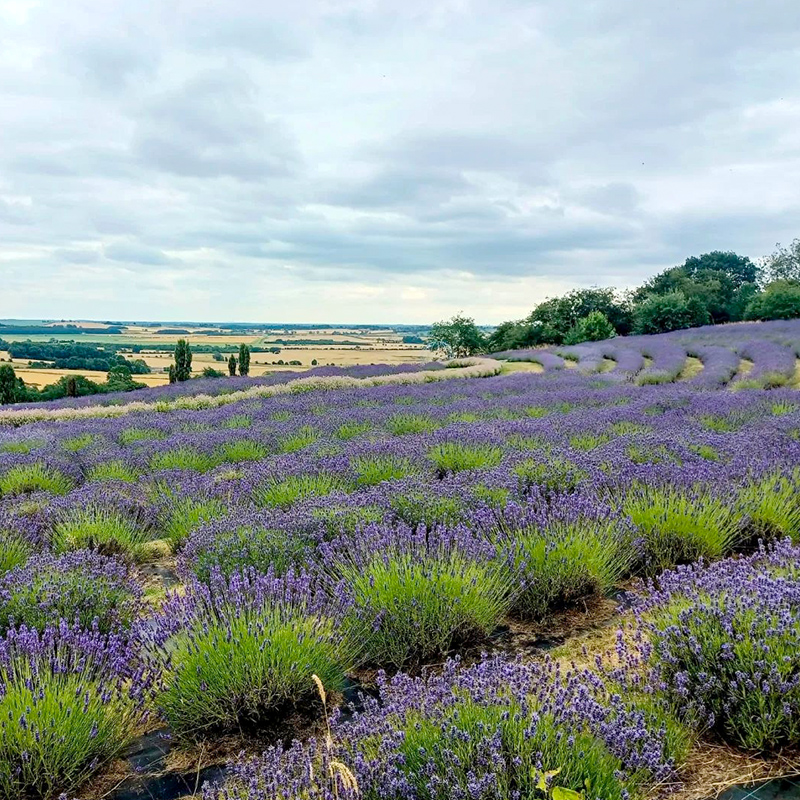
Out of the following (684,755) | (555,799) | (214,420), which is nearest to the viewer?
(555,799)

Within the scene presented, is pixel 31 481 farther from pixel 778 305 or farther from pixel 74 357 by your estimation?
pixel 74 357

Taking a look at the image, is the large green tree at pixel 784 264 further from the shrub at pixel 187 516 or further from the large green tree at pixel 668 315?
the shrub at pixel 187 516

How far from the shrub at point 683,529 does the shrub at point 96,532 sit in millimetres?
3667

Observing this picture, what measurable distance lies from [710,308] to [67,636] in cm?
3968

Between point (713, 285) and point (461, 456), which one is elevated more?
point (713, 285)

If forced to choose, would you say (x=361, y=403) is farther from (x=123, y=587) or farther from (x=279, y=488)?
(x=123, y=587)

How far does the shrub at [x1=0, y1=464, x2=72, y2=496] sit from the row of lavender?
11.0 metres

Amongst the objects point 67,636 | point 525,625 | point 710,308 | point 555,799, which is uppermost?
point 710,308

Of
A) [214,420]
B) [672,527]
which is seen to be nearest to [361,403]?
[214,420]

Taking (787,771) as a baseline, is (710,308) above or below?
above

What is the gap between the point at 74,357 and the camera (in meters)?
38.1

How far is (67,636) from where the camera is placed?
98.8 inches

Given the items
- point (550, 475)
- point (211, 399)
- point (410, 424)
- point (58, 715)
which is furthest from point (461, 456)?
point (211, 399)

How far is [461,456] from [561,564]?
271 cm
